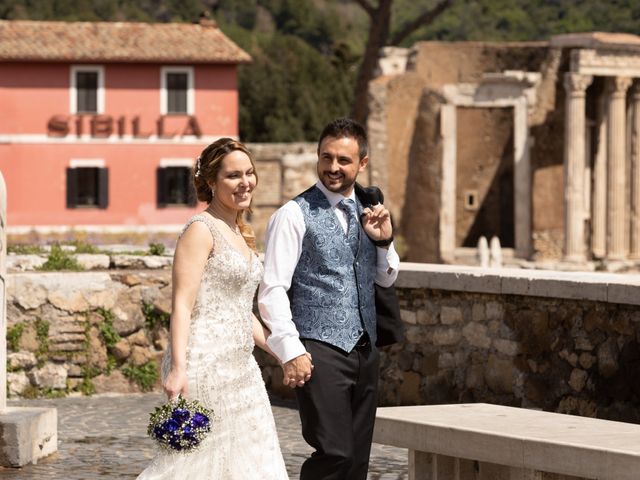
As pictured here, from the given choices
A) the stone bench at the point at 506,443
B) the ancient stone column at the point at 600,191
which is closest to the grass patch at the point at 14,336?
the stone bench at the point at 506,443

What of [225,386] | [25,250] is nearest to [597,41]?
[25,250]

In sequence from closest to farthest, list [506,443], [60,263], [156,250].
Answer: [506,443] < [60,263] < [156,250]

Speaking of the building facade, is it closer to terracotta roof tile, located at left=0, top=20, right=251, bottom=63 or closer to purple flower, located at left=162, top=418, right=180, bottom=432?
terracotta roof tile, located at left=0, top=20, right=251, bottom=63

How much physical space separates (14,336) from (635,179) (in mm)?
28082

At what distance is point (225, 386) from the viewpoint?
256 inches

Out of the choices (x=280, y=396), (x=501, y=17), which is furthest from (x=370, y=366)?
(x=501, y=17)

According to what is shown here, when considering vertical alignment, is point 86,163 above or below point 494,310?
above

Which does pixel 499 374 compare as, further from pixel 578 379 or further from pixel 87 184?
pixel 87 184

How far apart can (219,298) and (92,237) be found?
35731mm

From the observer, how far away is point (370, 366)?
684 cm

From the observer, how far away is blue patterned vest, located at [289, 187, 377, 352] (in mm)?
6742

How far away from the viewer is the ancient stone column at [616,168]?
37562 mm

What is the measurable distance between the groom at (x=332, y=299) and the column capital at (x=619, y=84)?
31592mm

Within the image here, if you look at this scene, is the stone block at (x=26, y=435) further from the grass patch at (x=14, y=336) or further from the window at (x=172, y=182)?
the window at (x=172, y=182)
